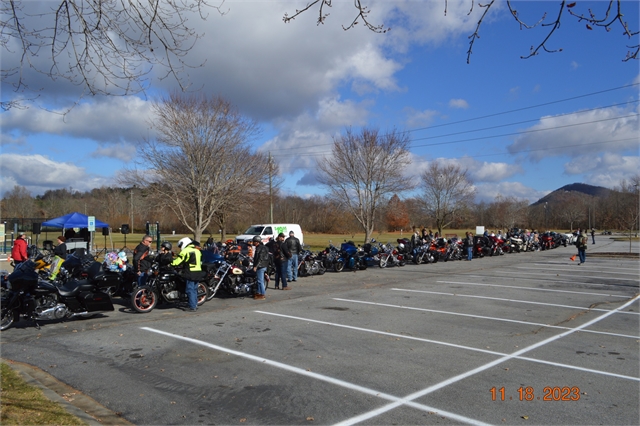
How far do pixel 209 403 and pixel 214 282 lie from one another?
24.9 feet

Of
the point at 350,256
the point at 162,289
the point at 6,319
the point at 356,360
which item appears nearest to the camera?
the point at 356,360

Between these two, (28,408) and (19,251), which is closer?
(28,408)

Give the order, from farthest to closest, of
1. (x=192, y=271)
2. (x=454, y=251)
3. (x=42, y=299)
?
(x=454, y=251)
(x=192, y=271)
(x=42, y=299)

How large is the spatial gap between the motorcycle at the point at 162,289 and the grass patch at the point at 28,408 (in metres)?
5.15

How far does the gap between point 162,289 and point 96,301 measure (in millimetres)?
1761

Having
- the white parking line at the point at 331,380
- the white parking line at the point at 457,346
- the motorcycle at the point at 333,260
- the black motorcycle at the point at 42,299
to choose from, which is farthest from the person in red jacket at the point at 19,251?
the white parking line at the point at 331,380

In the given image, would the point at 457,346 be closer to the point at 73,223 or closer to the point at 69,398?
the point at 69,398

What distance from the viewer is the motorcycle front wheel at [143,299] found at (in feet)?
35.2

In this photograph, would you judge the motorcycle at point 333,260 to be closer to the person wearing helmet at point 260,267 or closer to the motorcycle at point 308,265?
the motorcycle at point 308,265

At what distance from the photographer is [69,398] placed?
5.38 m

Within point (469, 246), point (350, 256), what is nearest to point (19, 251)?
point (350, 256)

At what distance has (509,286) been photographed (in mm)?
→ 15336

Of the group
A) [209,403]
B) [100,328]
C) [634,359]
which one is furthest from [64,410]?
[634,359]

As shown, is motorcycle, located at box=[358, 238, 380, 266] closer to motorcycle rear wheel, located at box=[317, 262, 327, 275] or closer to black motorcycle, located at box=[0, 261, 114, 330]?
motorcycle rear wheel, located at box=[317, 262, 327, 275]
